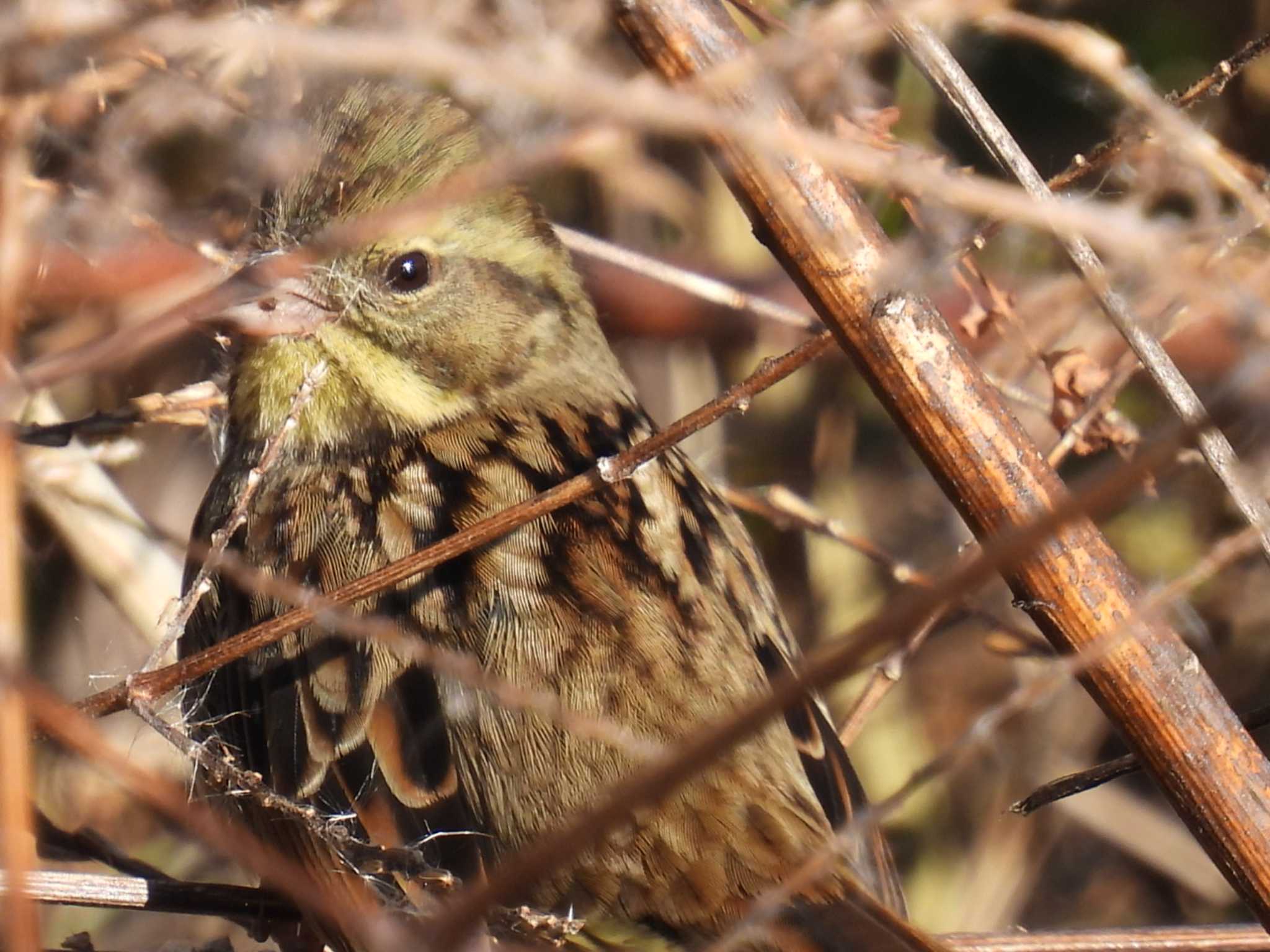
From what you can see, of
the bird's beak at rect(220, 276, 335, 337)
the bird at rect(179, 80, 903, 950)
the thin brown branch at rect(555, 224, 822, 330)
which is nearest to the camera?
the bird at rect(179, 80, 903, 950)

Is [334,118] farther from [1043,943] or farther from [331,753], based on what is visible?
[1043,943]

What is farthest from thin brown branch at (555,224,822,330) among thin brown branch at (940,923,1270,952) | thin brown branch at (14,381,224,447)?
thin brown branch at (940,923,1270,952)

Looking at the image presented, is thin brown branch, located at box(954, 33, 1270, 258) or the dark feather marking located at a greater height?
thin brown branch, located at box(954, 33, 1270, 258)

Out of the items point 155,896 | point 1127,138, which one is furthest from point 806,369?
point 155,896

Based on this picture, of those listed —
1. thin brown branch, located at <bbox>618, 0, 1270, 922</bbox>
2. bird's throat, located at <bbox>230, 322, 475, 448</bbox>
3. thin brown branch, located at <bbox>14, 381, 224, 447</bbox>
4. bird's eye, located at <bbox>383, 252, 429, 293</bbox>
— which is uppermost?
thin brown branch, located at <bbox>14, 381, 224, 447</bbox>

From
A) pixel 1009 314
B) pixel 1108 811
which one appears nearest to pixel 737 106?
pixel 1009 314

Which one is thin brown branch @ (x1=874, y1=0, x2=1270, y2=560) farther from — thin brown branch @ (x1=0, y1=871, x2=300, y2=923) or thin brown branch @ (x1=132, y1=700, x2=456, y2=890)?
thin brown branch @ (x1=0, y1=871, x2=300, y2=923)
